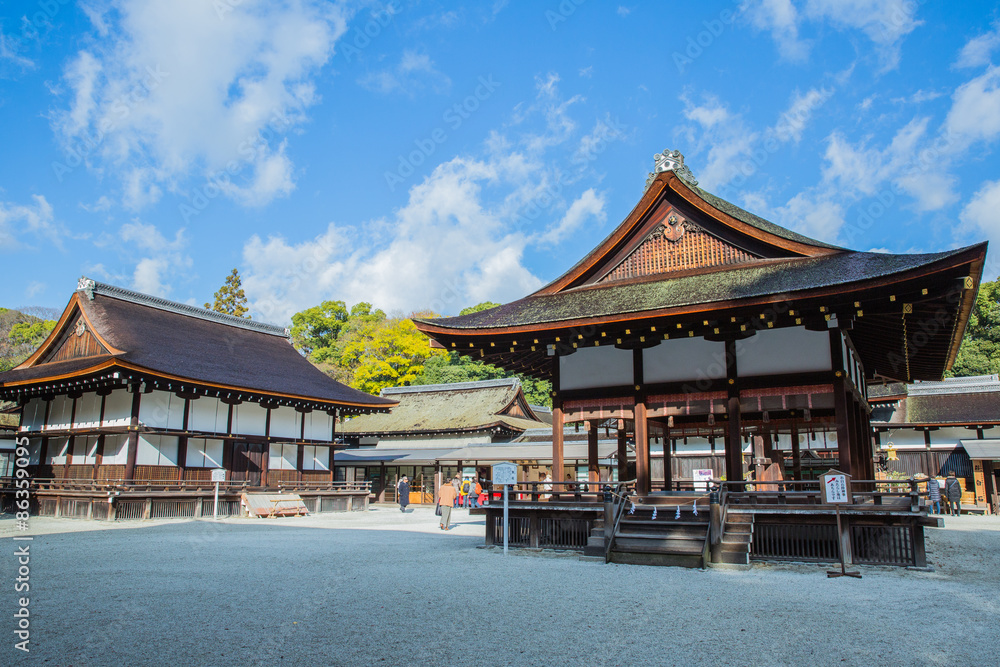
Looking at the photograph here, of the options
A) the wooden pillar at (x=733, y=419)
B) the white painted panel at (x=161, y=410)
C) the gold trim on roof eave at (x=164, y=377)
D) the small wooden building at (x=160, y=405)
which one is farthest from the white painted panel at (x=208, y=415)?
the wooden pillar at (x=733, y=419)

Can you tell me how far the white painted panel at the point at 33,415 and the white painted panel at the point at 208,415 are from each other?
6857 millimetres

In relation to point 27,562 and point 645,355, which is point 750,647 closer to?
point 645,355

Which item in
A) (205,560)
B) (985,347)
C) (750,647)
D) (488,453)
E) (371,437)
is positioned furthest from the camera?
(985,347)

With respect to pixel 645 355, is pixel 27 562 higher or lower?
lower

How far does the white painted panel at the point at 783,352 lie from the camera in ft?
39.4

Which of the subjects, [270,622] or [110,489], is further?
[110,489]

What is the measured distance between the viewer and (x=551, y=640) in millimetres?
5809

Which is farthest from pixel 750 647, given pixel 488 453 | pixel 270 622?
pixel 488 453

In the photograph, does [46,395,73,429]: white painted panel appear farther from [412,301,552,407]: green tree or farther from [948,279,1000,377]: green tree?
[948,279,1000,377]: green tree

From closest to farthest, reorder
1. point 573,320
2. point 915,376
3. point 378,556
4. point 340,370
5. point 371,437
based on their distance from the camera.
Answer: point 378,556
point 573,320
point 915,376
point 371,437
point 340,370

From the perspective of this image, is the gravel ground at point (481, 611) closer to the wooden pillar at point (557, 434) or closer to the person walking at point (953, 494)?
the wooden pillar at point (557, 434)

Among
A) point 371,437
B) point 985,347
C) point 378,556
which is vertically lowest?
point 378,556

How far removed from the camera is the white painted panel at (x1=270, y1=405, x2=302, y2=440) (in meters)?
26.3

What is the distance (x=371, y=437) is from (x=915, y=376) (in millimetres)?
28725
